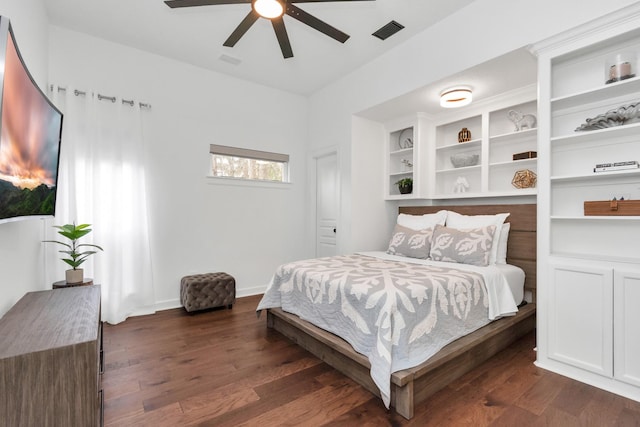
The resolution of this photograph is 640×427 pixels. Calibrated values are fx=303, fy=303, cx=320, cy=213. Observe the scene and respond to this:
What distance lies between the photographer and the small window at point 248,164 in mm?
4164

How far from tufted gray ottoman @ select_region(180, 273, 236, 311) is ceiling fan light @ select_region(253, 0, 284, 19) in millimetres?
2753

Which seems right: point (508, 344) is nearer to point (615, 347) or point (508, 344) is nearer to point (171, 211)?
point (615, 347)

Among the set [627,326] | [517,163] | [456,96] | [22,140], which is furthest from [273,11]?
[627,326]

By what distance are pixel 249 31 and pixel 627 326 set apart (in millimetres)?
3971

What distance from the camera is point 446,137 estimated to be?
411 cm

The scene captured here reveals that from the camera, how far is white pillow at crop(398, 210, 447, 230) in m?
3.55

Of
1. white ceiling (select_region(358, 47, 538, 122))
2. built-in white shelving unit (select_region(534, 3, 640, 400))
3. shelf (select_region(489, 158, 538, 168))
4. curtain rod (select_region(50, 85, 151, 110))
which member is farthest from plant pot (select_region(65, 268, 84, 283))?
shelf (select_region(489, 158, 538, 168))

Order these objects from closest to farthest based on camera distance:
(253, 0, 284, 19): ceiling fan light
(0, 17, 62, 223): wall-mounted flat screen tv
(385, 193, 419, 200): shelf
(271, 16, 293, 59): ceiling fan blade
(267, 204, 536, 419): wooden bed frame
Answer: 1. (0, 17, 62, 223): wall-mounted flat screen tv
2. (267, 204, 536, 419): wooden bed frame
3. (253, 0, 284, 19): ceiling fan light
4. (271, 16, 293, 59): ceiling fan blade
5. (385, 193, 419, 200): shelf

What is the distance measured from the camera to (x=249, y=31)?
3168 mm

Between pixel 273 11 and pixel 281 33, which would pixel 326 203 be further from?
pixel 273 11

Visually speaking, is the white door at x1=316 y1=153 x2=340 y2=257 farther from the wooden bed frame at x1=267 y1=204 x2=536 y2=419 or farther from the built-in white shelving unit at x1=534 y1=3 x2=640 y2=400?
the built-in white shelving unit at x1=534 y1=3 x2=640 y2=400

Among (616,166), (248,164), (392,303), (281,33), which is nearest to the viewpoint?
(392,303)

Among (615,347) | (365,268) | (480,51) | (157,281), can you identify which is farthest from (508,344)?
(157,281)

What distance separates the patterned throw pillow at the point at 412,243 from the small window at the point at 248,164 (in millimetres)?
2071
